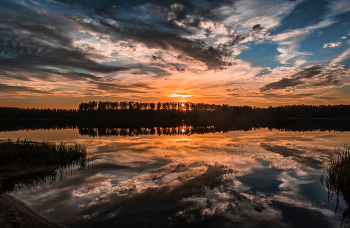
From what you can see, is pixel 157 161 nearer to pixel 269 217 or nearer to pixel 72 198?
pixel 72 198

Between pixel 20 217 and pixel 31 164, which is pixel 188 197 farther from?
pixel 31 164

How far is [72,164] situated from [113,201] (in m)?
10.1

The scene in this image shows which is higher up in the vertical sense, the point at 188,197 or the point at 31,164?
the point at 188,197

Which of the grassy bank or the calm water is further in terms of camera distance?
the grassy bank

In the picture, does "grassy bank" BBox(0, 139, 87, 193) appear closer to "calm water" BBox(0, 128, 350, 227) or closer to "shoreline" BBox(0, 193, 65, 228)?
→ "calm water" BBox(0, 128, 350, 227)

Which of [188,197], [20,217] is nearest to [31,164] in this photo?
[20,217]

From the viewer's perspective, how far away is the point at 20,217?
7.66 meters

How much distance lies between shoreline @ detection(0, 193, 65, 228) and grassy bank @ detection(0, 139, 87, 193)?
3335 mm

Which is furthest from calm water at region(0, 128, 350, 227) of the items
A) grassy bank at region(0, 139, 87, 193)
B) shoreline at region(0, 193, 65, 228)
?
grassy bank at region(0, 139, 87, 193)

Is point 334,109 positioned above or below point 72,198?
above

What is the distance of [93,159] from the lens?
765 inches

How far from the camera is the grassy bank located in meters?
12.7

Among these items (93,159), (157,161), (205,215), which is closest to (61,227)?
(205,215)

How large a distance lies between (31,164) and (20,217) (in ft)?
35.8
